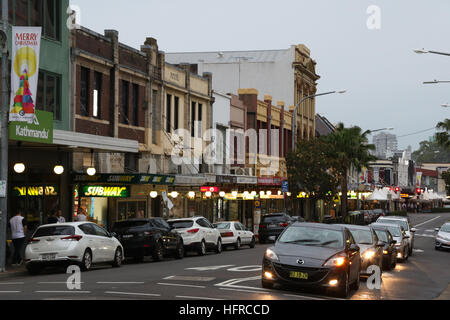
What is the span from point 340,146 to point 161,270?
4553cm

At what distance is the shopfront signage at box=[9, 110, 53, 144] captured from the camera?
2392cm

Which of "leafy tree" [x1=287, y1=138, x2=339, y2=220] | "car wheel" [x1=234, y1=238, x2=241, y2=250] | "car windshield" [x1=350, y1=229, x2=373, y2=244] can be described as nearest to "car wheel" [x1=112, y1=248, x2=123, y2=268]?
"car windshield" [x1=350, y1=229, x2=373, y2=244]

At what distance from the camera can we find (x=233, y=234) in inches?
1470

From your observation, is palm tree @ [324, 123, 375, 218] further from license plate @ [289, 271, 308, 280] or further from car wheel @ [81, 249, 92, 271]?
license plate @ [289, 271, 308, 280]

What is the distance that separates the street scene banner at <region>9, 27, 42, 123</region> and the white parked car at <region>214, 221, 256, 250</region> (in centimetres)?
1537

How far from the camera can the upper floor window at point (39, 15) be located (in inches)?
1164

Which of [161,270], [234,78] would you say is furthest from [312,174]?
[161,270]

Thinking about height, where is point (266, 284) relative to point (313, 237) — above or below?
below

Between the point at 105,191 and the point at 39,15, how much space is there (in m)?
7.83

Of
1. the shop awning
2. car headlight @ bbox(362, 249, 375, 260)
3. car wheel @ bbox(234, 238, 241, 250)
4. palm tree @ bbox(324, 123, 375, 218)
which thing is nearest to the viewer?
car headlight @ bbox(362, 249, 375, 260)

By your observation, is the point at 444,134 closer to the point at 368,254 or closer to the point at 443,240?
the point at 443,240

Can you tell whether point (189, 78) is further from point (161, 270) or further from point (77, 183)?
point (161, 270)

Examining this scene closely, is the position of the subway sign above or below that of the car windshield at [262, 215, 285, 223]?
above

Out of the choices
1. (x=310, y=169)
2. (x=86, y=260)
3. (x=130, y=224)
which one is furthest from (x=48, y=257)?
(x=310, y=169)
